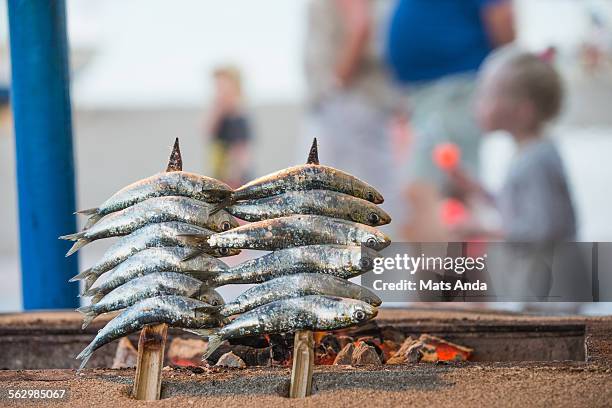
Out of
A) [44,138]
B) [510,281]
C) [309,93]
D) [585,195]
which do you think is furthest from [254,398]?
[585,195]

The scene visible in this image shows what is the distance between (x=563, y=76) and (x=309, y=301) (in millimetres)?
4818

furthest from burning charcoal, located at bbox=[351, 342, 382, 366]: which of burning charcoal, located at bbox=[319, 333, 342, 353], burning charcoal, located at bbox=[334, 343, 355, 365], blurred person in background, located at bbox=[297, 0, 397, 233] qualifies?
blurred person in background, located at bbox=[297, 0, 397, 233]

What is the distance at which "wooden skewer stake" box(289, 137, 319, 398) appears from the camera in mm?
3498

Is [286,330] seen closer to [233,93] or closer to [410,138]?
[410,138]

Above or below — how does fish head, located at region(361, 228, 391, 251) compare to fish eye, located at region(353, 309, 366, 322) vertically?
above

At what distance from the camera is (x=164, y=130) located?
9734 mm

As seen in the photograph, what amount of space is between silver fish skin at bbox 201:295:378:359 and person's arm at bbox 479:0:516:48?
4.24 m

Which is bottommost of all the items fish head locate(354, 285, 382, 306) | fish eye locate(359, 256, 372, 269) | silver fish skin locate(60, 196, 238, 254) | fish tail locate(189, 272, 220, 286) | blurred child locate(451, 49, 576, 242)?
fish head locate(354, 285, 382, 306)

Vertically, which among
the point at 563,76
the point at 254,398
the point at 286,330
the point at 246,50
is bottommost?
the point at 254,398

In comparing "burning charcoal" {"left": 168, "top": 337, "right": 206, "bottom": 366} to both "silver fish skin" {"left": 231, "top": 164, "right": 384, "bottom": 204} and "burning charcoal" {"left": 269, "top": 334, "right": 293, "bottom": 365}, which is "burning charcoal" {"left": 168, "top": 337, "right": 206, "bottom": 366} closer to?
"burning charcoal" {"left": 269, "top": 334, "right": 293, "bottom": 365}

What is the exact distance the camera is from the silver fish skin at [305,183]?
3613 millimetres

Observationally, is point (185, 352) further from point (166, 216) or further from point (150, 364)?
point (166, 216)

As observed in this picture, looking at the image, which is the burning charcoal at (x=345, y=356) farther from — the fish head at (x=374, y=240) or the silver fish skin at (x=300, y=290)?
the fish head at (x=374, y=240)

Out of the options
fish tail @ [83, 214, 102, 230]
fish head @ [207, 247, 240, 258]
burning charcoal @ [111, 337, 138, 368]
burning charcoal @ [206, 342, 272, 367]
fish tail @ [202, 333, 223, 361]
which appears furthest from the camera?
burning charcoal @ [111, 337, 138, 368]
